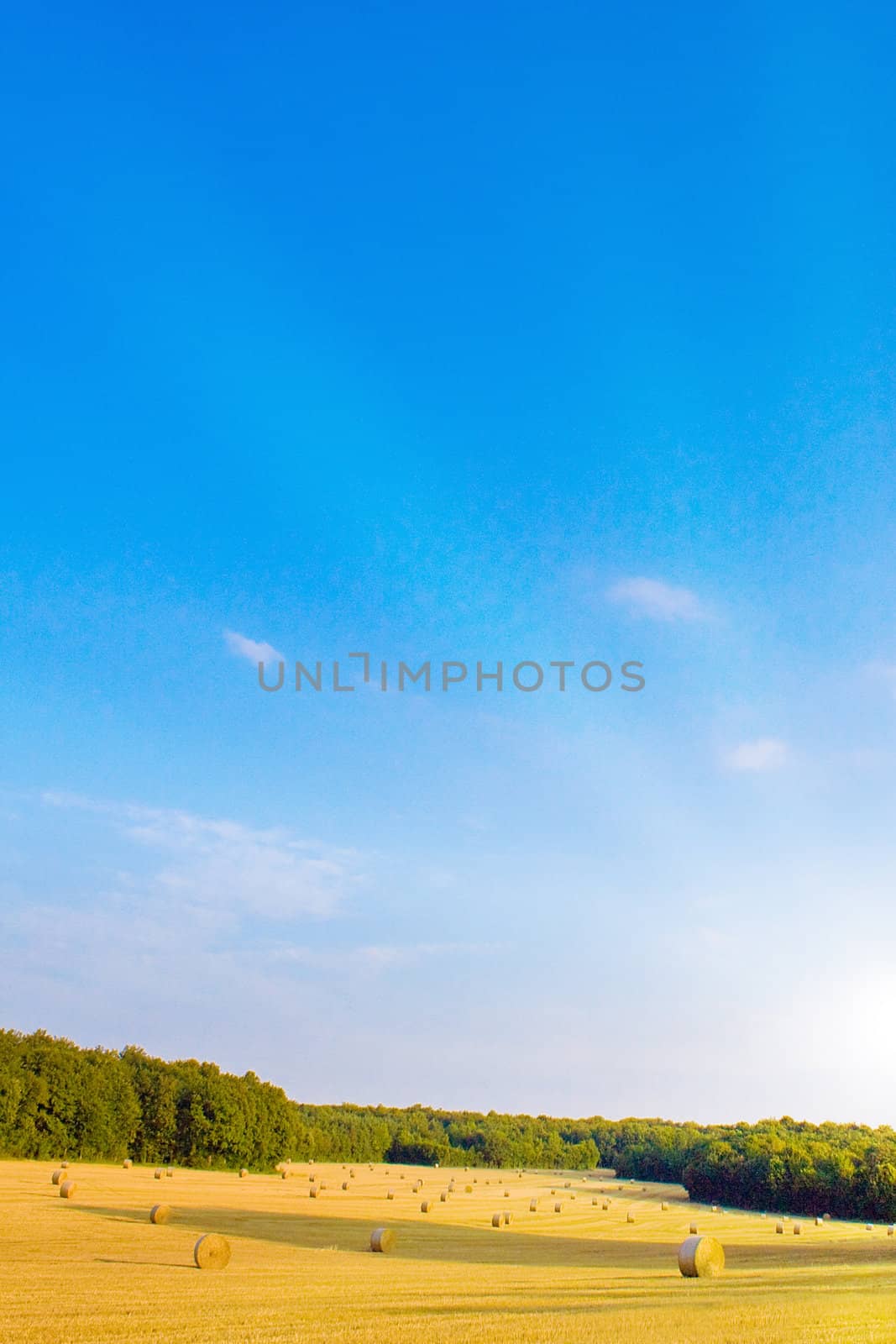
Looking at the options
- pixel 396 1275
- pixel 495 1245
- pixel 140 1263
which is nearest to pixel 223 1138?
pixel 495 1245

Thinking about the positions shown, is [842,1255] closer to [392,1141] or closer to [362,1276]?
[362,1276]

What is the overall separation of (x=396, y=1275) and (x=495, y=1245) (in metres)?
15.0

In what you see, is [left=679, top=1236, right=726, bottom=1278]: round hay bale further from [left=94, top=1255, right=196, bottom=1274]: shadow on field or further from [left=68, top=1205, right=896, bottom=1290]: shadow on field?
[left=94, top=1255, right=196, bottom=1274]: shadow on field

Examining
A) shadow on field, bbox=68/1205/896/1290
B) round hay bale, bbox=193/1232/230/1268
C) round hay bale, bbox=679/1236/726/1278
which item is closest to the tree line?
shadow on field, bbox=68/1205/896/1290

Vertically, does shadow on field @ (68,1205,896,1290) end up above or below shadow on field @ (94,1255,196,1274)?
below

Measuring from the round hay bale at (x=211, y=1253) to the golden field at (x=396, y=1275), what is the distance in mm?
504

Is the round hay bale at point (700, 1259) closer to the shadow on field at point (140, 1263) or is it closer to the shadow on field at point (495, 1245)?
the shadow on field at point (495, 1245)

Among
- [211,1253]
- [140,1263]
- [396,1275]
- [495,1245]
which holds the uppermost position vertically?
[211,1253]

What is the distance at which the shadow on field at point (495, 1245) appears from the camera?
3612 centimetres

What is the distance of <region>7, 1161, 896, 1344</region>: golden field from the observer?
61.7 feet

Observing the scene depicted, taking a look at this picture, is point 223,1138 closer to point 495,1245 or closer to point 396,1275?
point 495,1245

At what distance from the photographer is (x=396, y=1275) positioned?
28.7m

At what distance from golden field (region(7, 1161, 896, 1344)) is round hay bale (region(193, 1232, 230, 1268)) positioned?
504mm

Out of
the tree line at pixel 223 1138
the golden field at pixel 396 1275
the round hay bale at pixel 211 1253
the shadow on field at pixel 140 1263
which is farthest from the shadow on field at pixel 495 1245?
the tree line at pixel 223 1138
